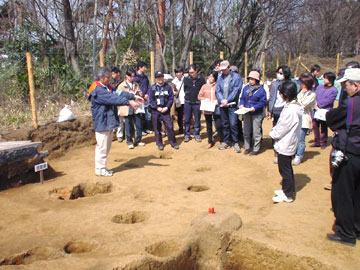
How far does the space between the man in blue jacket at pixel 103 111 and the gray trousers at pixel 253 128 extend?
2.51 m

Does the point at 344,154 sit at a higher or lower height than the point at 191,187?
higher

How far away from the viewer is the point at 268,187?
18.4 feet

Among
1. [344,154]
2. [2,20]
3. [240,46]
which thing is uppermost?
[2,20]

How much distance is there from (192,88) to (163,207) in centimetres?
427

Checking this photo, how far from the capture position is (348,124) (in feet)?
11.5

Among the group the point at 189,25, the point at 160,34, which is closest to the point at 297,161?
the point at 189,25

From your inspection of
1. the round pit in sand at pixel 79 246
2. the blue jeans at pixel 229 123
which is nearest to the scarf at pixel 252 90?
the blue jeans at pixel 229 123

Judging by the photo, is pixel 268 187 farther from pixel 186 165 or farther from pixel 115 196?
pixel 115 196

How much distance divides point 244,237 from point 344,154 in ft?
4.63

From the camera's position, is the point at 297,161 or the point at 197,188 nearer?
the point at 197,188

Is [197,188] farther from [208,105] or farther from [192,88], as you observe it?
[192,88]

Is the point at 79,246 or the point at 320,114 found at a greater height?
the point at 320,114

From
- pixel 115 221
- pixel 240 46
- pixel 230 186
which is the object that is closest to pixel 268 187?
pixel 230 186

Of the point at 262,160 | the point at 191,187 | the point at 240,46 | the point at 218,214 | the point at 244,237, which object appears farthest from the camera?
the point at 240,46
